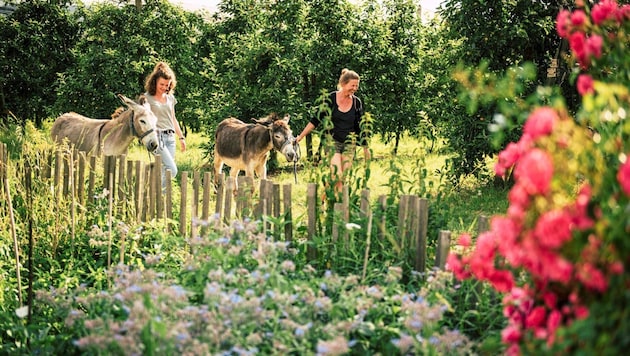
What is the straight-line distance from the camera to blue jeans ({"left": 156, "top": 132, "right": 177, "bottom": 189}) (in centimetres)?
848

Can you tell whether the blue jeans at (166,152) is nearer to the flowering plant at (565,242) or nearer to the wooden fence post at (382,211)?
the wooden fence post at (382,211)

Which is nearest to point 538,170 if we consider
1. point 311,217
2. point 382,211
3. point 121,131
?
point 382,211

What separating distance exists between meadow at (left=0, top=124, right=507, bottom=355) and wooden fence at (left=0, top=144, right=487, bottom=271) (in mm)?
163

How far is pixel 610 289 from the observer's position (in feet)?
7.38

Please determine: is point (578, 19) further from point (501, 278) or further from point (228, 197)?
point (228, 197)

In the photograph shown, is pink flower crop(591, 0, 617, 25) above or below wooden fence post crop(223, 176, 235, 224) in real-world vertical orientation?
above

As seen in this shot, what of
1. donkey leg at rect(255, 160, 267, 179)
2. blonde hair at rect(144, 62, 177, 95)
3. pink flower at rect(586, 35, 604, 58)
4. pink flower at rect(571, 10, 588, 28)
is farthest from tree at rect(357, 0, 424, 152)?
pink flower at rect(586, 35, 604, 58)

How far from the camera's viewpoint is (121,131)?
29.2ft

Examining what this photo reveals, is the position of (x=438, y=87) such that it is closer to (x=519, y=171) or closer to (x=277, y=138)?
(x=277, y=138)

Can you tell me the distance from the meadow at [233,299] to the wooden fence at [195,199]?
163 millimetres

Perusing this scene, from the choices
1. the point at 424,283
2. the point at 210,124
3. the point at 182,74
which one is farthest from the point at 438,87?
the point at 424,283

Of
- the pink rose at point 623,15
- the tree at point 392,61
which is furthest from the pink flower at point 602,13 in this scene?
the tree at point 392,61

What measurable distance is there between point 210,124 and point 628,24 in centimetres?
1351

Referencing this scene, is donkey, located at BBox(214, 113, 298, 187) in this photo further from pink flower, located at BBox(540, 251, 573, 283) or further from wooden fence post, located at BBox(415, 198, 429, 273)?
pink flower, located at BBox(540, 251, 573, 283)
